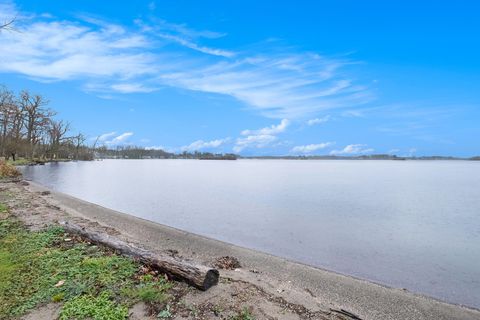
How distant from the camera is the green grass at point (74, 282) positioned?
4906 mm

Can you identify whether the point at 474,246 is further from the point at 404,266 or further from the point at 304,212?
the point at 304,212

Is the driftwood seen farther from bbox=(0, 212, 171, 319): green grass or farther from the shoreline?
the shoreline

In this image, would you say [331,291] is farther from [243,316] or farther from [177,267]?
[177,267]

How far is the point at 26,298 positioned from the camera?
16.8 feet

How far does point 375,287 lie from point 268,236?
6.37 meters

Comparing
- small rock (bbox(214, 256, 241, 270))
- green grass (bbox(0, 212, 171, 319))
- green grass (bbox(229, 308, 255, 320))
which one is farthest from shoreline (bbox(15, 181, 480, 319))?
green grass (bbox(0, 212, 171, 319))

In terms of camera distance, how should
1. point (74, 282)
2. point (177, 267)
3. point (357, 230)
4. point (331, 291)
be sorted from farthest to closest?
→ point (357, 230)
point (331, 291)
point (177, 267)
point (74, 282)

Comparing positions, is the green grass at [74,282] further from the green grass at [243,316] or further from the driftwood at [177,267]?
the green grass at [243,316]

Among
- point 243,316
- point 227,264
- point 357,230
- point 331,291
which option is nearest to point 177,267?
point 243,316

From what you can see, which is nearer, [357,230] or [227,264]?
[227,264]

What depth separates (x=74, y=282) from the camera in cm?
565

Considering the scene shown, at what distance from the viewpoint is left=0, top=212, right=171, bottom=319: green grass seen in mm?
4906

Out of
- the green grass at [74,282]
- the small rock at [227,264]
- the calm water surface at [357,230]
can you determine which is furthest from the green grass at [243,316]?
the calm water surface at [357,230]

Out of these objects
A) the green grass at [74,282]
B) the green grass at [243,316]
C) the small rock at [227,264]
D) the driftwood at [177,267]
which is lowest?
the small rock at [227,264]
